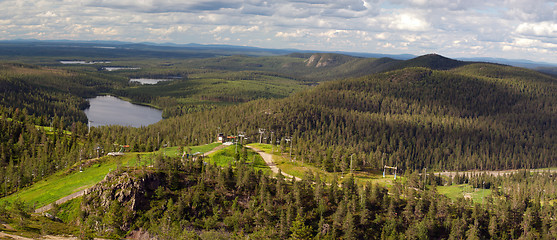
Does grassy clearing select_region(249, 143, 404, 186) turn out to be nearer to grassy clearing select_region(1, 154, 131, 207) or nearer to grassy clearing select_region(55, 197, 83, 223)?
grassy clearing select_region(1, 154, 131, 207)

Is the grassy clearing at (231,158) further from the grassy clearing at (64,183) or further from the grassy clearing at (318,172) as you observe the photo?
the grassy clearing at (64,183)

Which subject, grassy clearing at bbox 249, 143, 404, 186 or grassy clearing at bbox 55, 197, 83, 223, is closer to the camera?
grassy clearing at bbox 55, 197, 83, 223

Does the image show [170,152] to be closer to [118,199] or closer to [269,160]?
[269,160]

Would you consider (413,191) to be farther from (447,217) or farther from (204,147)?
(204,147)

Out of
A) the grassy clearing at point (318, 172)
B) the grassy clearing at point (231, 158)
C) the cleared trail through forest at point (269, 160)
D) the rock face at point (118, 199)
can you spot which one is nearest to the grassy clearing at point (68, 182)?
the rock face at point (118, 199)

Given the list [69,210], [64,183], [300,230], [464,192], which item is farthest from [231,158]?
[464,192]

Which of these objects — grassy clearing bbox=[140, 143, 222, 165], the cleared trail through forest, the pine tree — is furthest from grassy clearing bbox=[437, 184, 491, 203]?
grassy clearing bbox=[140, 143, 222, 165]

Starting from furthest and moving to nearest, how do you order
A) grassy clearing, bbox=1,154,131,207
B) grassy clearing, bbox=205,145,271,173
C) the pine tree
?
Result: 1. grassy clearing, bbox=205,145,271,173
2. grassy clearing, bbox=1,154,131,207
3. the pine tree

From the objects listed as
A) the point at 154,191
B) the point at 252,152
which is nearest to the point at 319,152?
the point at 252,152
